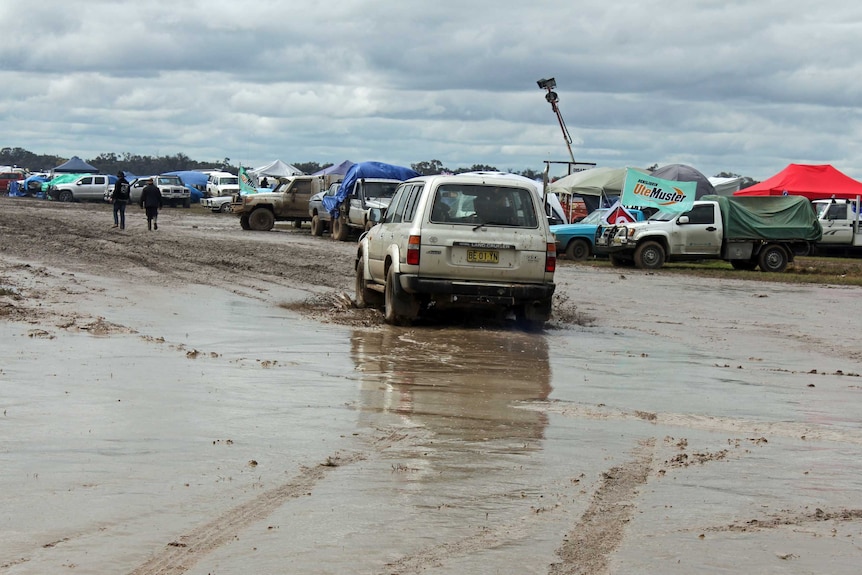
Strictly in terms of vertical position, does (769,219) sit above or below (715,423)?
above

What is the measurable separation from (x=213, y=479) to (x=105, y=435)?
1.21 m

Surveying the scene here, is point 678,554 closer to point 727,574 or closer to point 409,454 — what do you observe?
point 727,574

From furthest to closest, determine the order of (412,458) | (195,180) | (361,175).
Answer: (195,180) → (361,175) → (412,458)

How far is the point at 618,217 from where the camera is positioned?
28.1 m

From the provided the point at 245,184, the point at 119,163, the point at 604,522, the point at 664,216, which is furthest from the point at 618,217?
the point at 119,163

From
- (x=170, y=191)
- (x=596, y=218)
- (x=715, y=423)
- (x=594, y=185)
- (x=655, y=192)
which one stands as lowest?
(x=715, y=423)

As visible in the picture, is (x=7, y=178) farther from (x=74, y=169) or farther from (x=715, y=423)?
(x=715, y=423)

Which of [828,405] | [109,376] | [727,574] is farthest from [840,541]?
[109,376]

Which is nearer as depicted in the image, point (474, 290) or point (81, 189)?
point (474, 290)

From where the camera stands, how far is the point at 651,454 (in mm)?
6648

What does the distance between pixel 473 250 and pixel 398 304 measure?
1045 millimetres

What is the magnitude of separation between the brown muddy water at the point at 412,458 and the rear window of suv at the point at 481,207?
1621 millimetres

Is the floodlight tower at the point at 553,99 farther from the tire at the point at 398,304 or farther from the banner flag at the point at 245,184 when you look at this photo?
the tire at the point at 398,304

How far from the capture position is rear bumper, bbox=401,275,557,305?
12172 mm
